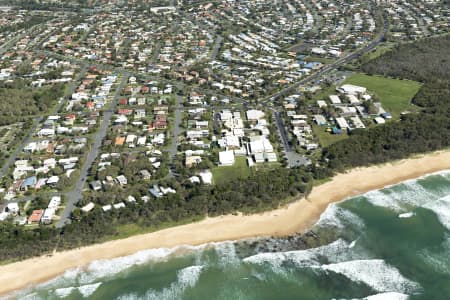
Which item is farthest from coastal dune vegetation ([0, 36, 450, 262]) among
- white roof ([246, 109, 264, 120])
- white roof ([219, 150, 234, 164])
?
white roof ([246, 109, 264, 120])

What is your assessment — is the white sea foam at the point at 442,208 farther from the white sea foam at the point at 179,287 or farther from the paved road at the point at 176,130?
the paved road at the point at 176,130

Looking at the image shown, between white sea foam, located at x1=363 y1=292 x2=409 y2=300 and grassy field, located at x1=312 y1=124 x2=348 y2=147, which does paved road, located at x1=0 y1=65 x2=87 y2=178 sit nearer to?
grassy field, located at x1=312 y1=124 x2=348 y2=147

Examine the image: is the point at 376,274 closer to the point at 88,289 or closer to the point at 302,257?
the point at 302,257

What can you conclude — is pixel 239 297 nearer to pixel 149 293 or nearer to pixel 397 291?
pixel 149 293

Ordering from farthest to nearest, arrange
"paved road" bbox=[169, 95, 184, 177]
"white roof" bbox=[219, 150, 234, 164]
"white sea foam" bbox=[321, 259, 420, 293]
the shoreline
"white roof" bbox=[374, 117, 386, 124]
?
"white roof" bbox=[374, 117, 386, 124]
"paved road" bbox=[169, 95, 184, 177]
"white roof" bbox=[219, 150, 234, 164]
the shoreline
"white sea foam" bbox=[321, 259, 420, 293]

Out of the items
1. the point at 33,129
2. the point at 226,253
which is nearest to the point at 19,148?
the point at 33,129

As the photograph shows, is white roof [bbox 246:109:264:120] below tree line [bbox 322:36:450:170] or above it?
below
